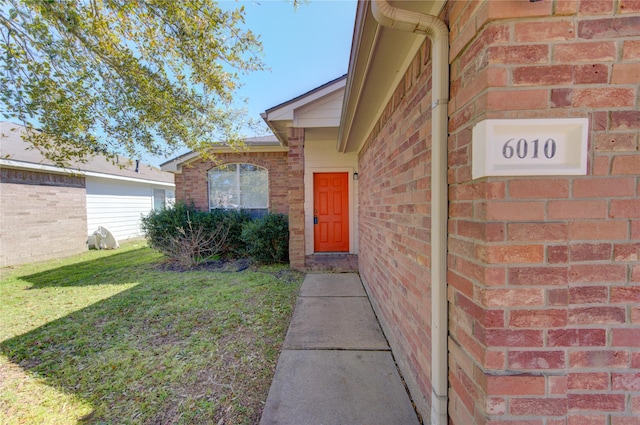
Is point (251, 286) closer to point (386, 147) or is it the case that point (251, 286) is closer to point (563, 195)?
point (386, 147)

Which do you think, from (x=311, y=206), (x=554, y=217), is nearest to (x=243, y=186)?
(x=311, y=206)

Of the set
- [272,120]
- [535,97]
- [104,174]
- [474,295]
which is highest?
[272,120]

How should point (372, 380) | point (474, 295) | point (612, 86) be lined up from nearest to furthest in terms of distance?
point (612, 86) < point (474, 295) < point (372, 380)

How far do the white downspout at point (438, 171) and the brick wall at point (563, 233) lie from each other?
30 cm

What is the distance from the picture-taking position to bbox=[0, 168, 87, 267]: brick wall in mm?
7406

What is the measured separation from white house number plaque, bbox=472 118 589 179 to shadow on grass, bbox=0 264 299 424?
2385mm

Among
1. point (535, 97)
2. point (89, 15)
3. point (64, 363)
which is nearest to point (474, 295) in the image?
point (535, 97)

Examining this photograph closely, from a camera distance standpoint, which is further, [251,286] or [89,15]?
[251,286]

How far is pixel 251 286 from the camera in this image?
5152 millimetres

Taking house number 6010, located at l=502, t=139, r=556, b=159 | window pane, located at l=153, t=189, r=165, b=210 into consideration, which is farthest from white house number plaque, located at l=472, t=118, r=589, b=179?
window pane, located at l=153, t=189, r=165, b=210

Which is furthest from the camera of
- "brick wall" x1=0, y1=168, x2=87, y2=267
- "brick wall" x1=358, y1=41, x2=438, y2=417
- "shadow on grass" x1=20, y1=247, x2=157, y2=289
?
"brick wall" x1=0, y1=168, x2=87, y2=267

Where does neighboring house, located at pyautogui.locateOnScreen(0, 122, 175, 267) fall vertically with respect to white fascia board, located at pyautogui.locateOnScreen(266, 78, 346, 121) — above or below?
below

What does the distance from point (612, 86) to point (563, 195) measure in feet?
1.52

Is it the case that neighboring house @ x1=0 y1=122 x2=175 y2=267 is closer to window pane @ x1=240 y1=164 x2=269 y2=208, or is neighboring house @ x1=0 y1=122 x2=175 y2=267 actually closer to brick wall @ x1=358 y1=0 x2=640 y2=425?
window pane @ x1=240 y1=164 x2=269 y2=208
